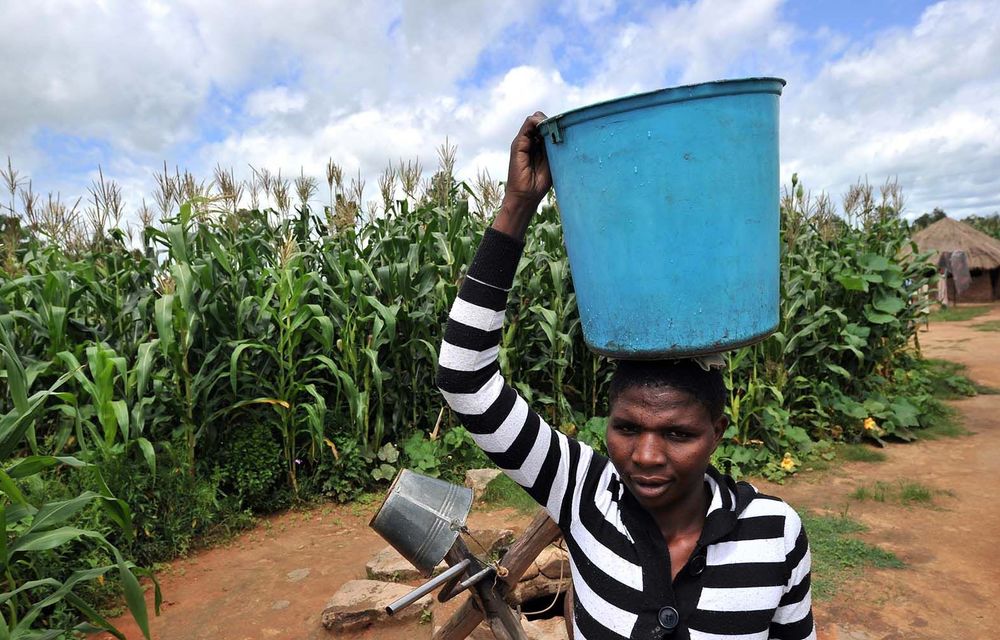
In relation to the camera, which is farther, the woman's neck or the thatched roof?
the thatched roof

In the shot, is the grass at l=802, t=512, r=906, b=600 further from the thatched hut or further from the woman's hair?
the thatched hut

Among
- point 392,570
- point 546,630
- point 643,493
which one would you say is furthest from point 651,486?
point 392,570

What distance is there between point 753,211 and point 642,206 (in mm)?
173

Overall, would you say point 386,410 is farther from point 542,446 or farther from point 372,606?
point 542,446

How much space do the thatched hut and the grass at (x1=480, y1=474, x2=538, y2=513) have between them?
1410cm

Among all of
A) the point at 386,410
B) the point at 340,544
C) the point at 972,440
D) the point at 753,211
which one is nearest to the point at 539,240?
the point at 386,410

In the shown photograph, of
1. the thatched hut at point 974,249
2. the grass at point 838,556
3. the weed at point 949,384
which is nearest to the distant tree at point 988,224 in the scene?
the thatched hut at point 974,249

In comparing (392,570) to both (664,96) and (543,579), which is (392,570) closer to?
(543,579)

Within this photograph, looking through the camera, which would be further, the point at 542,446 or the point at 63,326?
the point at 63,326

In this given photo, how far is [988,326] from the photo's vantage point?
451 inches

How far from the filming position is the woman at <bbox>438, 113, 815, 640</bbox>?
1027 millimetres

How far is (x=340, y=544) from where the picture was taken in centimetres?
386

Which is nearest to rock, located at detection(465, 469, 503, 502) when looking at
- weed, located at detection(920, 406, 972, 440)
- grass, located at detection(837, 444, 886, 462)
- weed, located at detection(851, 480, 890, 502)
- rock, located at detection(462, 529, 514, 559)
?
rock, located at detection(462, 529, 514, 559)

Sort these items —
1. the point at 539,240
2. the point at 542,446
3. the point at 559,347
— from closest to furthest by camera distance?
the point at 542,446 → the point at 559,347 → the point at 539,240
